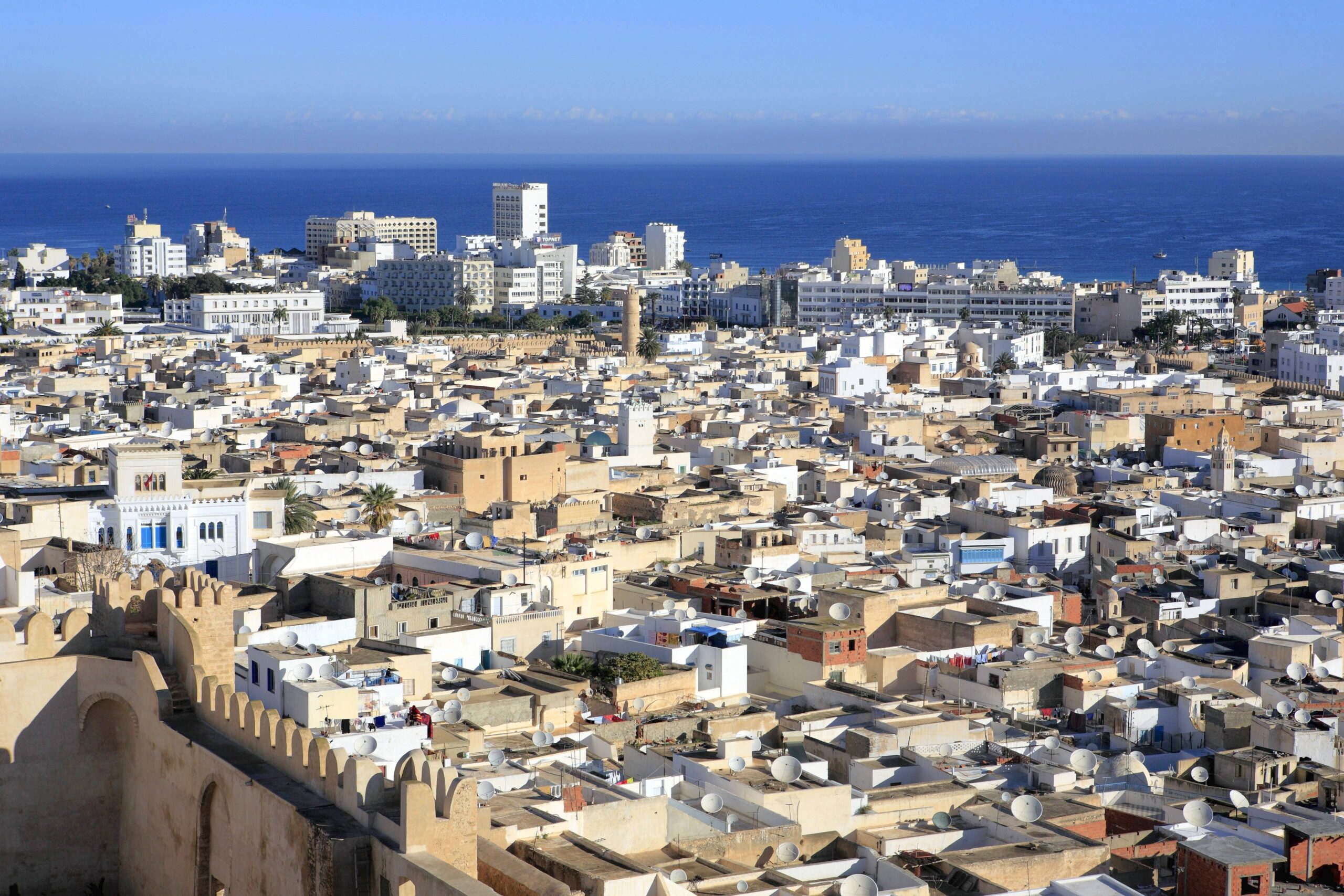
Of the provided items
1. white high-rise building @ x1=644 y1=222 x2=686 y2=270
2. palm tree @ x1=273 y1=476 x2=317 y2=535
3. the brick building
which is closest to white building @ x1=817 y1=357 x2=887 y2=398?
palm tree @ x1=273 y1=476 x2=317 y2=535

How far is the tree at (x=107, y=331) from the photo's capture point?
2003 inches

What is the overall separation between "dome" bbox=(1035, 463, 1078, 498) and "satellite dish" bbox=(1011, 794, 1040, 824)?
49.5ft

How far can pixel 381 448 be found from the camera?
2856 centimetres

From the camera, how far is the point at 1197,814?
504 inches

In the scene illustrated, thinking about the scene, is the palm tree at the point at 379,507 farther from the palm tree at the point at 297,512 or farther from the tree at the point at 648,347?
the tree at the point at 648,347

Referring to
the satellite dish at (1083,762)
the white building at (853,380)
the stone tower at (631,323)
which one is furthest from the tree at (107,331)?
the satellite dish at (1083,762)

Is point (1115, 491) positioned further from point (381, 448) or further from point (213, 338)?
point (213, 338)

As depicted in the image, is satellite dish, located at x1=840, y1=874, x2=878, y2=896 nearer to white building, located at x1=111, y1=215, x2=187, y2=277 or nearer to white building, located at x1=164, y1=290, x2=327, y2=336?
white building, located at x1=164, y1=290, x2=327, y2=336

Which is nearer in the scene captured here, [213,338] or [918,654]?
[918,654]

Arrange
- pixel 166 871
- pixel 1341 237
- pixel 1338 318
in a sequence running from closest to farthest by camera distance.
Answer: pixel 166 871, pixel 1338 318, pixel 1341 237

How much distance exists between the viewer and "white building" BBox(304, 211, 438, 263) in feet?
290

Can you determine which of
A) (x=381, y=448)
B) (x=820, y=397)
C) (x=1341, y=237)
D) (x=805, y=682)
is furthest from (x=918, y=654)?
(x=1341, y=237)

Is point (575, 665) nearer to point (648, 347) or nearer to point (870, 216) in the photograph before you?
point (648, 347)

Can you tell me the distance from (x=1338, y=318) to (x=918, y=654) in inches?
1651
